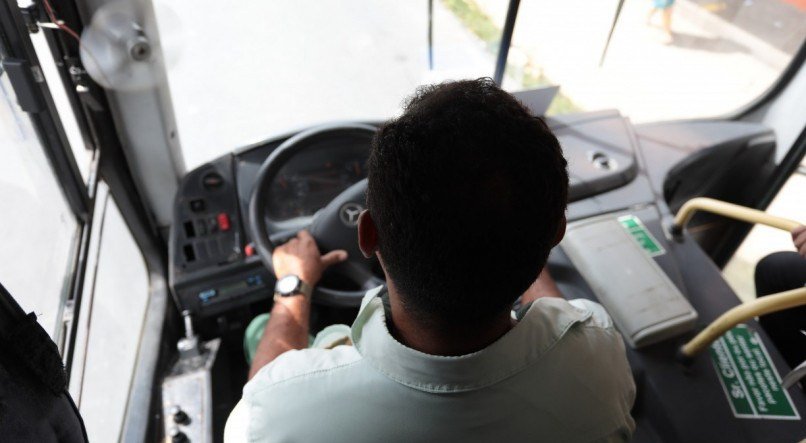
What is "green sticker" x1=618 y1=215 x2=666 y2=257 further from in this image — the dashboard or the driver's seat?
the driver's seat

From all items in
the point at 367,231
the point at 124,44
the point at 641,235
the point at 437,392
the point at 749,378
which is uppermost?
the point at 124,44

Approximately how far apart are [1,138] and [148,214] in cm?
76

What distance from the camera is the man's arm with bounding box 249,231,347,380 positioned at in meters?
1.32

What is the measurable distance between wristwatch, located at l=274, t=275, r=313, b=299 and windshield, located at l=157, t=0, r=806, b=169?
0.63 m

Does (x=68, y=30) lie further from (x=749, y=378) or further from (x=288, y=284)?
(x=749, y=378)

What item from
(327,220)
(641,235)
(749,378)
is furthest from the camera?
(641,235)

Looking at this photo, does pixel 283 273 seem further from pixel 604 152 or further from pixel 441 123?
pixel 604 152

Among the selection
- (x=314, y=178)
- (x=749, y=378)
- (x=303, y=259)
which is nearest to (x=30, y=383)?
(x=303, y=259)

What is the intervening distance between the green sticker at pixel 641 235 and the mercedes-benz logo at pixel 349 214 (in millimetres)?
967

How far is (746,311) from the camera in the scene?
1.33m

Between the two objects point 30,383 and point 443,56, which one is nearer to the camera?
point 30,383

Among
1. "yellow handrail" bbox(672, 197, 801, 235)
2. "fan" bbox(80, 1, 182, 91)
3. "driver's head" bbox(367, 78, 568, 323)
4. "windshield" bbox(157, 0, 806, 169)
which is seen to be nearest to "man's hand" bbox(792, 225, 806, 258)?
"yellow handrail" bbox(672, 197, 801, 235)

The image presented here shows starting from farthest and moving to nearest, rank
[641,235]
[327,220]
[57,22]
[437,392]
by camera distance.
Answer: [641,235], [327,220], [57,22], [437,392]

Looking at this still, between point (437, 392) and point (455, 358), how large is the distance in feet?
0.18
